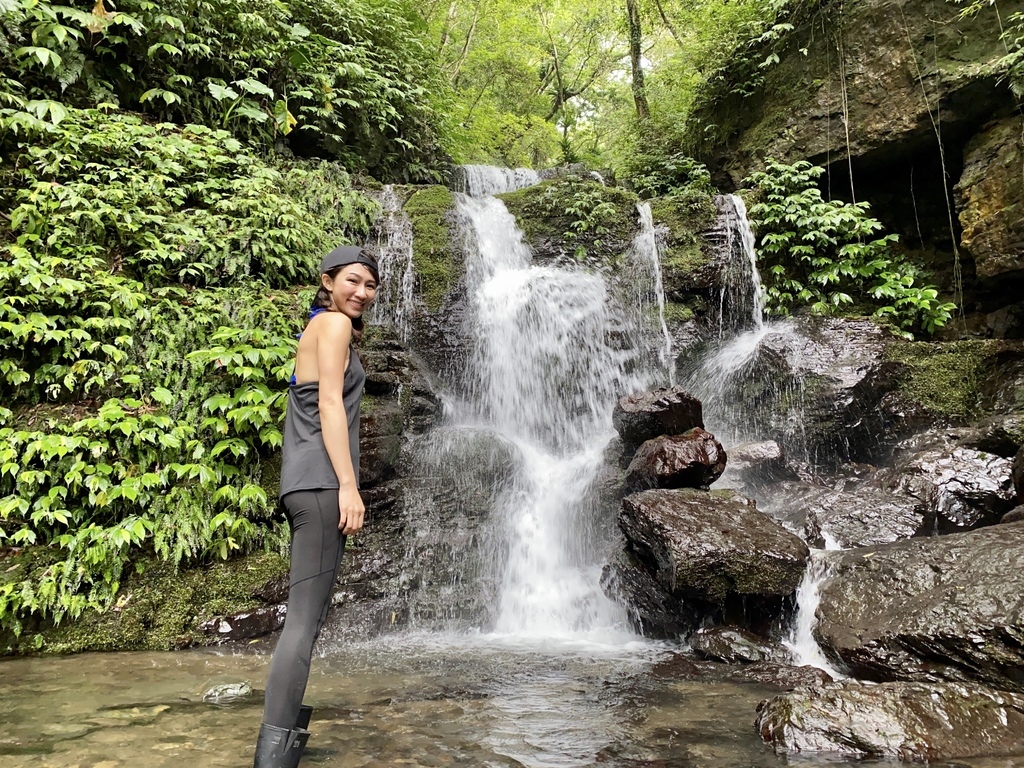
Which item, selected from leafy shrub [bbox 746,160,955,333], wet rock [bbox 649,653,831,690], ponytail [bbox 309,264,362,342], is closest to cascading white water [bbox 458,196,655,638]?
wet rock [bbox 649,653,831,690]

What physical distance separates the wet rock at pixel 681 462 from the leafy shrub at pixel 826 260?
14.8ft

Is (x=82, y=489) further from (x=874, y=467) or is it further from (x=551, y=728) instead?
(x=874, y=467)

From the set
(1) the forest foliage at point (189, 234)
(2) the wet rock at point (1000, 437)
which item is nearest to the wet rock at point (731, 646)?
(2) the wet rock at point (1000, 437)

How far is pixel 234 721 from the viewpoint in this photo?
2.88 meters

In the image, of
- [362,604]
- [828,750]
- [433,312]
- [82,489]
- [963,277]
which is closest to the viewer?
[828,750]

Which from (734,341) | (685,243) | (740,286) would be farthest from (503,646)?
(685,243)

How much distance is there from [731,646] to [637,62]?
14.8 m

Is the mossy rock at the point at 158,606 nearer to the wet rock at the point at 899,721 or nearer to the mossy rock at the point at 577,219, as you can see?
the wet rock at the point at 899,721

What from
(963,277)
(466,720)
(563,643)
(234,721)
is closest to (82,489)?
(234,721)

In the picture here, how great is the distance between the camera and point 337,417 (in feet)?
7.39

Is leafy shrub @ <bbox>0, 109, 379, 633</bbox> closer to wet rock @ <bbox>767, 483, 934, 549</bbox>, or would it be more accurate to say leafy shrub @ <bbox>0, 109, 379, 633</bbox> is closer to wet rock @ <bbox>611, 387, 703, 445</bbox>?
wet rock @ <bbox>611, 387, 703, 445</bbox>

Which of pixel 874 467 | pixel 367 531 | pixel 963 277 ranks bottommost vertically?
pixel 367 531

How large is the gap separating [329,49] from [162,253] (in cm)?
594

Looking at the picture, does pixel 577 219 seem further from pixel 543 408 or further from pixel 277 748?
pixel 277 748
